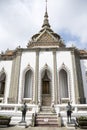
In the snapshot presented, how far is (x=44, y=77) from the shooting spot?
22.6 meters

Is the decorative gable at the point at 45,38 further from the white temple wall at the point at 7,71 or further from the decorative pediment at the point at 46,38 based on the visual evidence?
the white temple wall at the point at 7,71

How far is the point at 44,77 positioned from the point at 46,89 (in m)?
1.71

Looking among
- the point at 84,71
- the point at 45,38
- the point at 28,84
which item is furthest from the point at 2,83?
the point at 84,71

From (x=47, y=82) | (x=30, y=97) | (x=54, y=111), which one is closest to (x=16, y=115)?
(x=54, y=111)

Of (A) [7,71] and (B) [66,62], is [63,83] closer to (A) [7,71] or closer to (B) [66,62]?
(B) [66,62]

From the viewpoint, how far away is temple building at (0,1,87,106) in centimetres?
2072

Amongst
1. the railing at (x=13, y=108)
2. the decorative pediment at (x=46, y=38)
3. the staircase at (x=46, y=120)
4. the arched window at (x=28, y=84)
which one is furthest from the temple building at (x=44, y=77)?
the staircase at (x=46, y=120)

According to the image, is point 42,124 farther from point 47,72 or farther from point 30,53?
point 30,53

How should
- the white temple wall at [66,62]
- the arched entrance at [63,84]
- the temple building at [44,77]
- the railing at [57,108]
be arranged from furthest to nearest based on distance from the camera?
the arched entrance at [63,84] → the white temple wall at [66,62] → the temple building at [44,77] → the railing at [57,108]

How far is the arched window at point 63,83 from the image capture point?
21.7 metres

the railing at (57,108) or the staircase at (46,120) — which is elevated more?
the railing at (57,108)


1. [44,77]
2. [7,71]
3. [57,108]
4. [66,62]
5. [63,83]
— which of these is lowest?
[57,108]

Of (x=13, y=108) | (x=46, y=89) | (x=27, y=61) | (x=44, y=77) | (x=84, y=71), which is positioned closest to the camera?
(x=13, y=108)

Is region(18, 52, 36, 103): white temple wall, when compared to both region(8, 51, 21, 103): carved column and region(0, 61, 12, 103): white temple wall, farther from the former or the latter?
region(0, 61, 12, 103): white temple wall
